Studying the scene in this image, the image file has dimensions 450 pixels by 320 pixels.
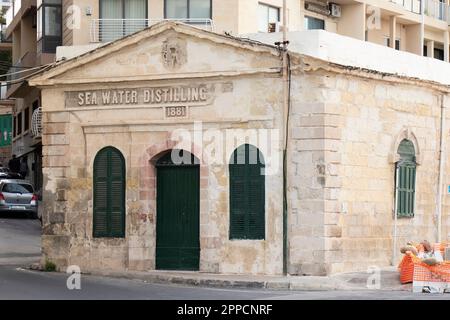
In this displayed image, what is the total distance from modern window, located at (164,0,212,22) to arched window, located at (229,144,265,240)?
13.4m

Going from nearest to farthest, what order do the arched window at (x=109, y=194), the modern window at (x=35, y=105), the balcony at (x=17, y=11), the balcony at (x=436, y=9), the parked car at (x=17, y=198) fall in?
the arched window at (x=109, y=194) < the parked car at (x=17, y=198) < the balcony at (x=436, y=9) < the modern window at (x=35, y=105) < the balcony at (x=17, y=11)

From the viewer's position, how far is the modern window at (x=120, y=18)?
114 ft

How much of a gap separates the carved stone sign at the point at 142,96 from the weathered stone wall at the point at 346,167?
2300mm

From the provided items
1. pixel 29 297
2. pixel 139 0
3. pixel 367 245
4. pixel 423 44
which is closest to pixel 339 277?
pixel 367 245

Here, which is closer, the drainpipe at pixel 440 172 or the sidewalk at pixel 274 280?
the sidewalk at pixel 274 280

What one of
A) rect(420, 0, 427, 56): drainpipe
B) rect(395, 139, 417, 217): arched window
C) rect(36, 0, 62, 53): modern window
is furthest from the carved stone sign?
rect(420, 0, 427, 56): drainpipe

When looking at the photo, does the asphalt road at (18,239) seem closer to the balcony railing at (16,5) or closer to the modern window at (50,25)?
the modern window at (50,25)

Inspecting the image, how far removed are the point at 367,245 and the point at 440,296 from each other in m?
4.14

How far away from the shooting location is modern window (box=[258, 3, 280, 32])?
3516cm

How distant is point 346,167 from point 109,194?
563 centimetres

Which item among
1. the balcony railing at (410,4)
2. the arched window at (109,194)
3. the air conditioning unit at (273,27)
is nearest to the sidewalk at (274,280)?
the arched window at (109,194)

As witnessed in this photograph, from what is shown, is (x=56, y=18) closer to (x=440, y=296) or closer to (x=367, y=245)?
(x=367, y=245)
